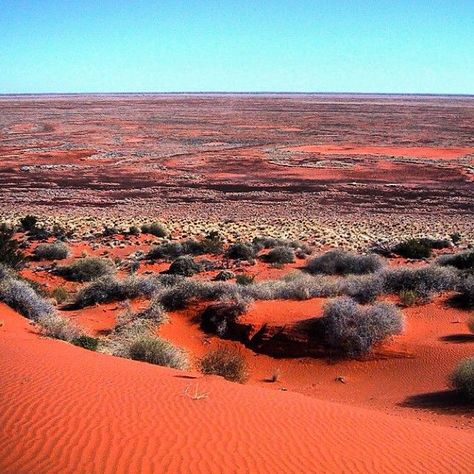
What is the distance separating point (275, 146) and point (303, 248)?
145 ft

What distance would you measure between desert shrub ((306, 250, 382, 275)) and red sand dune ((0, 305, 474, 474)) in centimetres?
1047

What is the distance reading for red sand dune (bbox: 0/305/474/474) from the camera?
17.8ft

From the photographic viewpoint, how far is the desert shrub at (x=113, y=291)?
52.3ft

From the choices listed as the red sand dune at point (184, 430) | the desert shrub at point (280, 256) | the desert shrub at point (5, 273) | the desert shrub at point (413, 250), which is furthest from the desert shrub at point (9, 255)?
the desert shrub at point (413, 250)

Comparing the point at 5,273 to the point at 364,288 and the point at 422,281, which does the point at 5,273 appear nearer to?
the point at 364,288

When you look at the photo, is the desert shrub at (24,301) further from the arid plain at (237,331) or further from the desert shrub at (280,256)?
the desert shrub at (280,256)

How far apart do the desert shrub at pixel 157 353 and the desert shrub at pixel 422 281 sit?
6509 millimetres

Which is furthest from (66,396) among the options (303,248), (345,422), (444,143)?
(444,143)

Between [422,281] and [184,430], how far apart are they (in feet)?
33.0

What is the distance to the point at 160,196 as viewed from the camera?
3788 centimetres

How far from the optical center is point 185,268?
62.5 feet

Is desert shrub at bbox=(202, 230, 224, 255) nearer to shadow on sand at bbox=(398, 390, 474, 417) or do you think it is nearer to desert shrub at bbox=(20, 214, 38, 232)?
desert shrub at bbox=(20, 214, 38, 232)

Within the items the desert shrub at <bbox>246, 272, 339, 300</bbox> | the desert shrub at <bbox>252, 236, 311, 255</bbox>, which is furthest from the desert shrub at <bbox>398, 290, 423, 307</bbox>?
the desert shrub at <bbox>252, 236, 311, 255</bbox>

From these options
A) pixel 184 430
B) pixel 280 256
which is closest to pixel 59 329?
pixel 184 430
